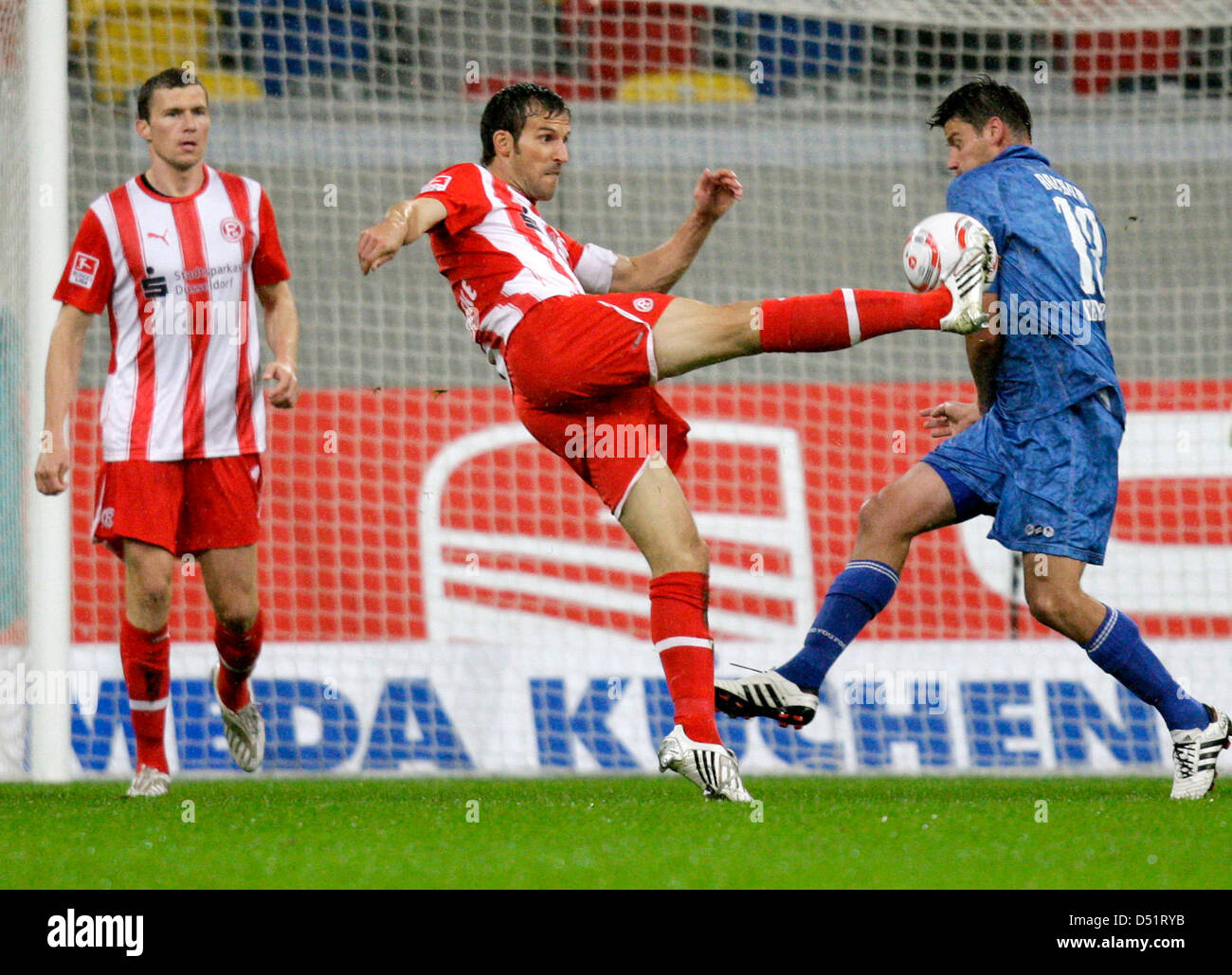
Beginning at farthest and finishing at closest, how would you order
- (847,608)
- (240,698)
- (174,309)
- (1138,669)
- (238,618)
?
1. (240,698)
2. (238,618)
3. (174,309)
4. (847,608)
5. (1138,669)

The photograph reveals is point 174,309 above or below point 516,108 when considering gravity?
below

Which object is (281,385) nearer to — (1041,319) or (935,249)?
(935,249)

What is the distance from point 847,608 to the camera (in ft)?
14.4

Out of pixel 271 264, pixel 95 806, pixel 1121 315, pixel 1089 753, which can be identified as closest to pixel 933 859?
pixel 95 806

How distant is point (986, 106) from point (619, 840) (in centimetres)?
226

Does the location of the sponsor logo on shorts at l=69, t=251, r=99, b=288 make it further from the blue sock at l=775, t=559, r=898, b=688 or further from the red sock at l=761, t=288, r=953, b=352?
the blue sock at l=775, t=559, r=898, b=688

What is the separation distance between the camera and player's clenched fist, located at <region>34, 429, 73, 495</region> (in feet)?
14.4

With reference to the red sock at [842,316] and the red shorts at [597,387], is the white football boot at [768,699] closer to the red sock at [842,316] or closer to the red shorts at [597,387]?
the red shorts at [597,387]

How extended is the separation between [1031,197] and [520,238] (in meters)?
1.34

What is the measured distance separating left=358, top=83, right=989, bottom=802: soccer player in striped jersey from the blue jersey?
40 cm

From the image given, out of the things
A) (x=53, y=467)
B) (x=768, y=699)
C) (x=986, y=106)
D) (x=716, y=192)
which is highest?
(x=986, y=106)

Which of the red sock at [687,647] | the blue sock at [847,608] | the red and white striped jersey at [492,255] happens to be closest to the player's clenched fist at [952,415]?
the blue sock at [847,608]

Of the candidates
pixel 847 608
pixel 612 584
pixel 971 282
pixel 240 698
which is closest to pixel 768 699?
pixel 847 608

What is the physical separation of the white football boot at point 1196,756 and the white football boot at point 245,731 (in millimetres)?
2638
